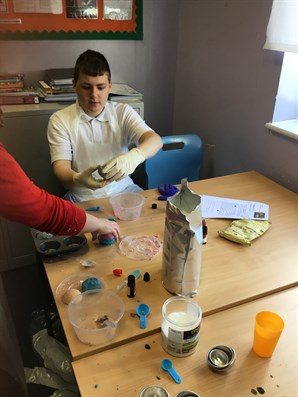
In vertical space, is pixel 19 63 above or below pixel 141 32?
below

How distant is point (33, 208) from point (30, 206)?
0.4 inches

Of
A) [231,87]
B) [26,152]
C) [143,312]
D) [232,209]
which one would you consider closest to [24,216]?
[143,312]

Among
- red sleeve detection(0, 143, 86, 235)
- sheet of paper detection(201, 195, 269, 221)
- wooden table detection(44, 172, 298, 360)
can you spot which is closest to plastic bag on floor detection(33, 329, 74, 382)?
wooden table detection(44, 172, 298, 360)

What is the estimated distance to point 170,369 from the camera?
79 cm

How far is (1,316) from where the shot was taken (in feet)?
3.76

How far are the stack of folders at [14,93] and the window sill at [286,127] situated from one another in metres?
1.19

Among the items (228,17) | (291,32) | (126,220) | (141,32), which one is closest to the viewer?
(126,220)

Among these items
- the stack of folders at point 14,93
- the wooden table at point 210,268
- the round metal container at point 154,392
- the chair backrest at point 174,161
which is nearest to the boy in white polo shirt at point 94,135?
the chair backrest at point 174,161

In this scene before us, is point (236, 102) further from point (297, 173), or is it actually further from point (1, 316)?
point (1, 316)

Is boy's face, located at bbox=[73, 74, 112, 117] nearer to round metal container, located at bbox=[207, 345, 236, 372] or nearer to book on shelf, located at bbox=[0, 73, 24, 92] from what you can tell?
book on shelf, located at bbox=[0, 73, 24, 92]

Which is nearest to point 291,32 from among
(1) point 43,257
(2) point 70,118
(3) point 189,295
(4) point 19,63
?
(2) point 70,118

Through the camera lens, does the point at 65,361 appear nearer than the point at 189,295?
No

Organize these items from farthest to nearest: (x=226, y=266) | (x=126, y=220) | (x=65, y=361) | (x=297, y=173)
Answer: (x=297, y=173) → (x=126, y=220) → (x=65, y=361) → (x=226, y=266)

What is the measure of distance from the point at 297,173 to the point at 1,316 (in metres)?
1.27
